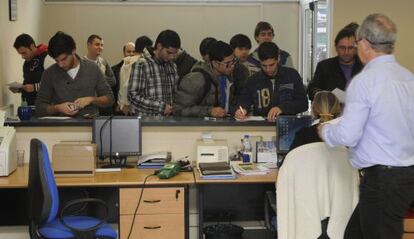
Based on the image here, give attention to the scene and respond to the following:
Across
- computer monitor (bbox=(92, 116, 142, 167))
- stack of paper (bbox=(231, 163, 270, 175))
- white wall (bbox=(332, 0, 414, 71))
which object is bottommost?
stack of paper (bbox=(231, 163, 270, 175))

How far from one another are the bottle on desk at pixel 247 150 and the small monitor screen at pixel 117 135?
727 mm

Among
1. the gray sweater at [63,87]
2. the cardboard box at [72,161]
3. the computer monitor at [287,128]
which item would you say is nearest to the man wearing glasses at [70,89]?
the gray sweater at [63,87]

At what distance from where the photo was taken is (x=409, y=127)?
270 cm

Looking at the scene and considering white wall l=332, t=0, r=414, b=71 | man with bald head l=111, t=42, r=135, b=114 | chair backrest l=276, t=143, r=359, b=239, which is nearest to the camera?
chair backrest l=276, t=143, r=359, b=239

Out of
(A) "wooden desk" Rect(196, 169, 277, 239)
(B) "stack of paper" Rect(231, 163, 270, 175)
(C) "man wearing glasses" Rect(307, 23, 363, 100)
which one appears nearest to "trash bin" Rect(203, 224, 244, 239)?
(A) "wooden desk" Rect(196, 169, 277, 239)

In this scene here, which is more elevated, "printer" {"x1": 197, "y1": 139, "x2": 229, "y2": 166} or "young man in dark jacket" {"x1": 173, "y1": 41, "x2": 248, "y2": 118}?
"young man in dark jacket" {"x1": 173, "y1": 41, "x2": 248, "y2": 118}

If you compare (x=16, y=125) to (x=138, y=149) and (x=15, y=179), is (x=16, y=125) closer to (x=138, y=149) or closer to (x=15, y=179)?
(x=15, y=179)

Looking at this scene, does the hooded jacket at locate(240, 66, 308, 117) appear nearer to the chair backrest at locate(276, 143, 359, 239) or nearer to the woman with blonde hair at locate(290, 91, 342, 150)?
the woman with blonde hair at locate(290, 91, 342, 150)

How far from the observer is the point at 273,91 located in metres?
4.14

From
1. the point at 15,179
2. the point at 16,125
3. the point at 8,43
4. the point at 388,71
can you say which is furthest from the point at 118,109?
the point at 388,71

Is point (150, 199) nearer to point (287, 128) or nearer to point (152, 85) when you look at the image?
point (287, 128)

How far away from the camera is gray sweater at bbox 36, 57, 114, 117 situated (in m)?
4.20

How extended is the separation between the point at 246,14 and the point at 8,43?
3150mm

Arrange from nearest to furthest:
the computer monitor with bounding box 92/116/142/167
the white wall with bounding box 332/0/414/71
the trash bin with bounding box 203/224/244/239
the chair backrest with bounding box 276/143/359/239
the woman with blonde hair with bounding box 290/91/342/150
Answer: the chair backrest with bounding box 276/143/359/239 → the woman with blonde hair with bounding box 290/91/342/150 → the computer monitor with bounding box 92/116/142/167 → the trash bin with bounding box 203/224/244/239 → the white wall with bounding box 332/0/414/71
